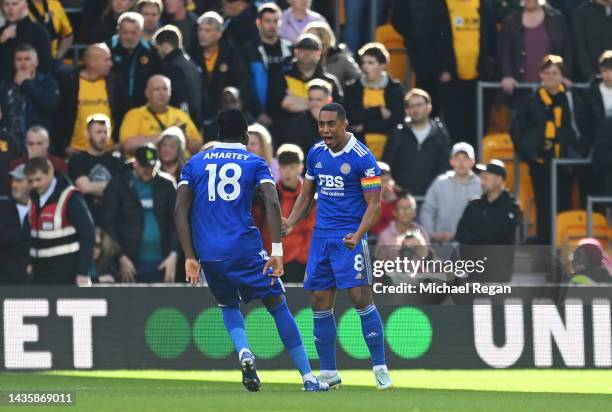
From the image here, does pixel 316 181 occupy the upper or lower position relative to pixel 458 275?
upper

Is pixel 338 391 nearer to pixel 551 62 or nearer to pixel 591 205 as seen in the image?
pixel 591 205

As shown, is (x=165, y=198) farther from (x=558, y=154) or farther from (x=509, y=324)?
(x=558, y=154)

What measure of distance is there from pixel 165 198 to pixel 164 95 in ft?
4.86

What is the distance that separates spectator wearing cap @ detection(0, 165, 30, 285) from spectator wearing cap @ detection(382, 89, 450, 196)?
4005mm

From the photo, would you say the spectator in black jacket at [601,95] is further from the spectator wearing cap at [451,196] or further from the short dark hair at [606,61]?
the spectator wearing cap at [451,196]

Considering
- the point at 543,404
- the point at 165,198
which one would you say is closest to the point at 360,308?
the point at 543,404

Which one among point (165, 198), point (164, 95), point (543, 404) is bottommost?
point (543, 404)

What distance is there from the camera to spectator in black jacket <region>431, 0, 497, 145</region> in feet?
61.8

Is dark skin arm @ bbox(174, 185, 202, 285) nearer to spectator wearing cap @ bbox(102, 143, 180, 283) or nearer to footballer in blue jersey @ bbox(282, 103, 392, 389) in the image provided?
footballer in blue jersey @ bbox(282, 103, 392, 389)

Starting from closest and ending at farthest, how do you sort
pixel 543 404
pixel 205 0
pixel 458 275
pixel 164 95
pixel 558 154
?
pixel 543 404 < pixel 458 275 < pixel 164 95 < pixel 558 154 < pixel 205 0

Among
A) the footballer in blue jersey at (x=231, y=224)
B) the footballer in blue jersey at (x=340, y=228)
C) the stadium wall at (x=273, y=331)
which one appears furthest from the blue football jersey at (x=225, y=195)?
the stadium wall at (x=273, y=331)

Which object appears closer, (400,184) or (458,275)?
(458,275)

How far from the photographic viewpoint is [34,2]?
60.2 ft

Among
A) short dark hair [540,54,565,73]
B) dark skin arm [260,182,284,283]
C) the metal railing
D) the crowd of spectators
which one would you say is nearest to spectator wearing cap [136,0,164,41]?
the crowd of spectators
